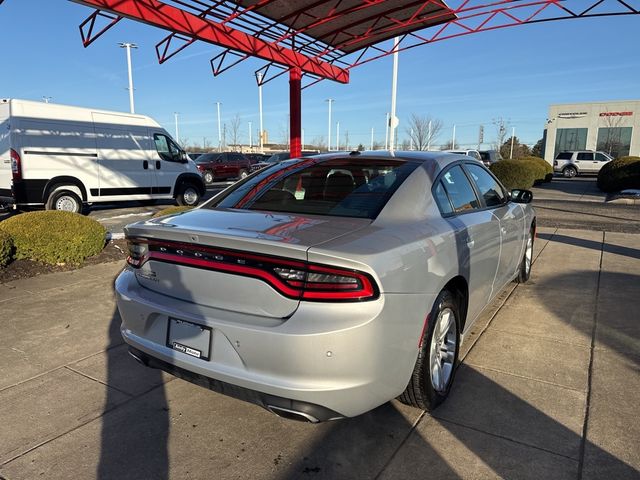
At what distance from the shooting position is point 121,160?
11422 millimetres

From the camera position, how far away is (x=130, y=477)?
2.22 metres

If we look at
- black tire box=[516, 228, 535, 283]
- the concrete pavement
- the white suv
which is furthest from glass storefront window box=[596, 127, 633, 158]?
the concrete pavement

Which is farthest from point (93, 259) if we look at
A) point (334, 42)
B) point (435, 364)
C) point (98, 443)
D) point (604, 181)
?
point (604, 181)

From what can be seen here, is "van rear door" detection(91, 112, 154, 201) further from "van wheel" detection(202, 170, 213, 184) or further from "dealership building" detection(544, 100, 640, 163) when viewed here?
"dealership building" detection(544, 100, 640, 163)

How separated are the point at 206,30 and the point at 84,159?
4130 millimetres

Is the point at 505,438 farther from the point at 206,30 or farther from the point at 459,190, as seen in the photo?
the point at 206,30

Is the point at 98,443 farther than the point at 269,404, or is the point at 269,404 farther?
the point at 98,443

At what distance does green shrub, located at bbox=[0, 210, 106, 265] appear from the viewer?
5820mm

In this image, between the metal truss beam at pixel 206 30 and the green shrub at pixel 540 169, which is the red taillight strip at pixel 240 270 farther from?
the green shrub at pixel 540 169

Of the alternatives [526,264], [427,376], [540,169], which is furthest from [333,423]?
[540,169]

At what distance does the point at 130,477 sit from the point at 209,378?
60 centimetres

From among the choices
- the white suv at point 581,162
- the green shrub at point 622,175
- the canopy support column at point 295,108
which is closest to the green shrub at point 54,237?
the canopy support column at point 295,108

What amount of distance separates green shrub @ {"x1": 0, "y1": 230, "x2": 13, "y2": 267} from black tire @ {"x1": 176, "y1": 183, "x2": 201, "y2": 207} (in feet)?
24.0

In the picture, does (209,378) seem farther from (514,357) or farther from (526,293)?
(526,293)
